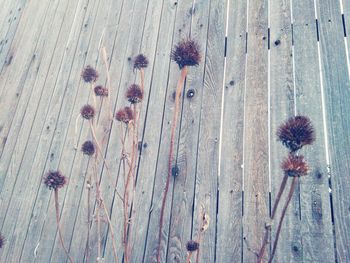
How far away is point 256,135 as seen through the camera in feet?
6.06

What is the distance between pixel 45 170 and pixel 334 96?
1824mm

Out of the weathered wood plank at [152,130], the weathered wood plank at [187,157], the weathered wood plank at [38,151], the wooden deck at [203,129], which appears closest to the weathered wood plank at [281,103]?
the wooden deck at [203,129]

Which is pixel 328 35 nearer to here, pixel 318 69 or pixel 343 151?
pixel 318 69

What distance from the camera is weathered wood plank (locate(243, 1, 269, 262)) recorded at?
1.67 meters

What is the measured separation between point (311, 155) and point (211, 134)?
0.54 metres

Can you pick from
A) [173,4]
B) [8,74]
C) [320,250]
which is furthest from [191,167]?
[8,74]

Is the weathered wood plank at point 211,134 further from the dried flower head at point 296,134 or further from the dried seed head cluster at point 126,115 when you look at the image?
the dried flower head at point 296,134

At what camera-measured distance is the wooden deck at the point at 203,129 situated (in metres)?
1.66

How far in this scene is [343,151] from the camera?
1635mm

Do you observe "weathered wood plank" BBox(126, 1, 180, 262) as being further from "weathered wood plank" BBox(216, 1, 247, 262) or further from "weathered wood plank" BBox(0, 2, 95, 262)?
"weathered wood plank" BBox(0, 2, 95, 262)

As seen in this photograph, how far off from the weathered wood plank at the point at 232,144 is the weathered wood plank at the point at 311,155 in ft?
0.95

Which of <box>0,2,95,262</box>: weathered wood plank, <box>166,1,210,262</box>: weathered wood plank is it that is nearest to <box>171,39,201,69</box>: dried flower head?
<box>166,1,210,262</box>: weathered wood plank

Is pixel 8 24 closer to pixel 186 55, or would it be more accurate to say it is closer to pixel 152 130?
pixel 152 130

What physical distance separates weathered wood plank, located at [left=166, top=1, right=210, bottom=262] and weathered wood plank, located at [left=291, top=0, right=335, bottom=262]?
54 cm
